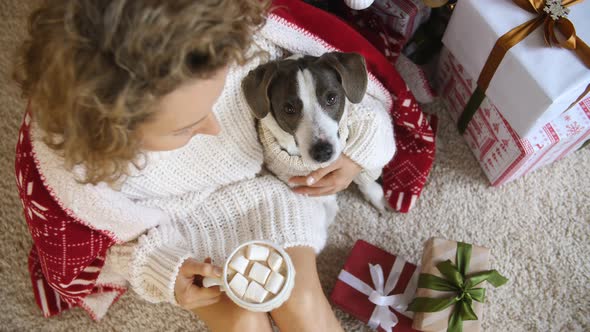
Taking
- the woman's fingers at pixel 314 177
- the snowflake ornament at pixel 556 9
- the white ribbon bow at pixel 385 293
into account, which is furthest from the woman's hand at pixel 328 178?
the snowflake ornament at pixel 556 9

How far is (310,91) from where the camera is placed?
2.89 feet

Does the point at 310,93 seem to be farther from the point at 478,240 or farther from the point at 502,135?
the point at 478,240

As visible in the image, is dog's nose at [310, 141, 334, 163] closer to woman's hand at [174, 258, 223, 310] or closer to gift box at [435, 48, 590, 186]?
woman's hand at [174, 258, 223, 310]

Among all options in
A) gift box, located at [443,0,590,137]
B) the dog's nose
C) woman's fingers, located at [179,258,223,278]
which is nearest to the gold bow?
gift box, located at [443,0,590,137]

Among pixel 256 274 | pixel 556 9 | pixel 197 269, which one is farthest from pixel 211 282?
pixel 556 9

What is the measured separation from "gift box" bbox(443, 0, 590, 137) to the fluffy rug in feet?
0.90

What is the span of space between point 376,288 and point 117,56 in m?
0.77

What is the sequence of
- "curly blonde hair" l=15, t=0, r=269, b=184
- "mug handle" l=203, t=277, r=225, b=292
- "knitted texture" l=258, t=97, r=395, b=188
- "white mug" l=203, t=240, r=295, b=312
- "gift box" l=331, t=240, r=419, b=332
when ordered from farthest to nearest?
1. "gift box" l=331, t=240, r=419, b=332
2. "knitted texture" l=258, t=97, r=395, b=188
3. "mug handle" l=203, t=277, r=225, b=292
4. "white mug" l=203, t=240, r=295, b=312
5. "curly blonde hair" l=15, t=0, r=269, b=184

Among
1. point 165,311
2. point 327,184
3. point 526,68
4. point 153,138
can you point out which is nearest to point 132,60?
point 153,138

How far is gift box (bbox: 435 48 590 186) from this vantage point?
3.44 feet

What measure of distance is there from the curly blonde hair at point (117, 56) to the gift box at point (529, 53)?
1.76 ft

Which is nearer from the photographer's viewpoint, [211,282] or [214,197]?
[211,282]

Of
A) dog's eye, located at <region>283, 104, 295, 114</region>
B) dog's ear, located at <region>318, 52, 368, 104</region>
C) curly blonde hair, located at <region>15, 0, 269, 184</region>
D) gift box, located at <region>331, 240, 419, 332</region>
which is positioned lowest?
gift box, located at <region>331, 240, 419, 332</region>

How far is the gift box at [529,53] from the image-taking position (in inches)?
35.1
